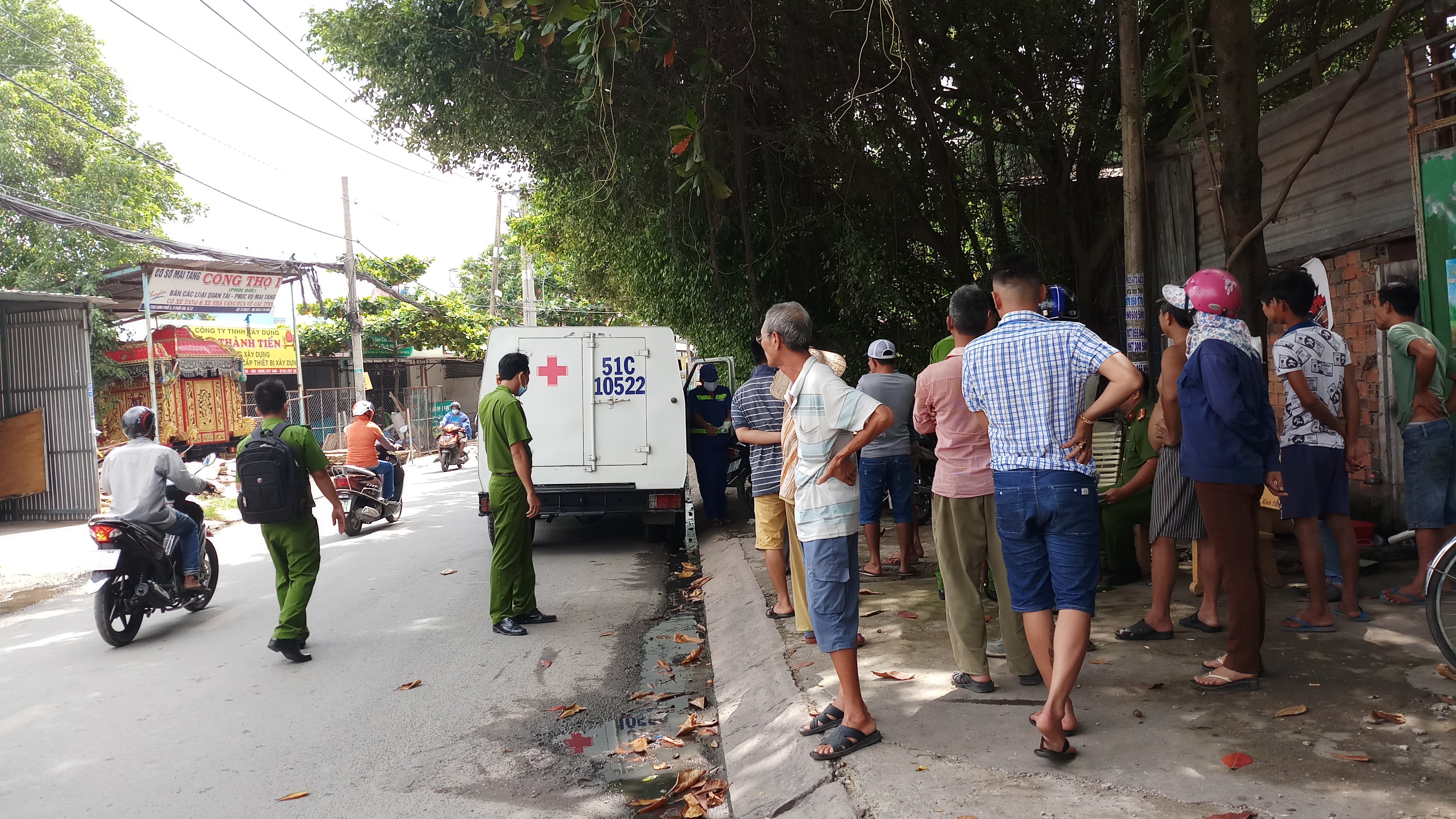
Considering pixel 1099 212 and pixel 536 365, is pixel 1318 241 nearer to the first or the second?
pixel 1099 212

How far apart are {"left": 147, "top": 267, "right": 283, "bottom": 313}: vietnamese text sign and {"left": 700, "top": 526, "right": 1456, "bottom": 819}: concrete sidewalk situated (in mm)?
16084

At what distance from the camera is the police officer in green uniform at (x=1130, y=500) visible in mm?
5469

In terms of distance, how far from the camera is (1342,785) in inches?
124

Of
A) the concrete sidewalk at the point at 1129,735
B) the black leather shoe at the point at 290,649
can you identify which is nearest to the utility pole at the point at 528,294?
the black leather shoe at the point at 290,649

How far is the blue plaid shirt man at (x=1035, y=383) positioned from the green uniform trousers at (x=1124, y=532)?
2622 millimetres

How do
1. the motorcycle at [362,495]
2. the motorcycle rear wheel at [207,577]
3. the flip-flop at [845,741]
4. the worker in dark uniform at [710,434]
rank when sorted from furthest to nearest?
1. the motorcycle at [362,495]
2. the worker in dark uniform at [710,434]
3. the motorcycle rear wheel at [207,577]
4. the flip-flop at [845,741]

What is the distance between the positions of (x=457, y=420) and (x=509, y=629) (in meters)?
17.6

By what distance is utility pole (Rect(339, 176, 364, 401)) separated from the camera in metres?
24.2

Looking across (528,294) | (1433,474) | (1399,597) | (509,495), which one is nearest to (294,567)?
(509,495)

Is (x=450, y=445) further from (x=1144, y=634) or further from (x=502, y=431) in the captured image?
(x=1144, y=634)

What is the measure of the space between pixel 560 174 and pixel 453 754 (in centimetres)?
898

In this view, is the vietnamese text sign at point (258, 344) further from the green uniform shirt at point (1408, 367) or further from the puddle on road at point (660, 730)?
the green uniform shirt at point (1408, 367)

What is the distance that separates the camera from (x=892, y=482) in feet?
23.1

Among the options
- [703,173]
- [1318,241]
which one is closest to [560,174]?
[703,173]
